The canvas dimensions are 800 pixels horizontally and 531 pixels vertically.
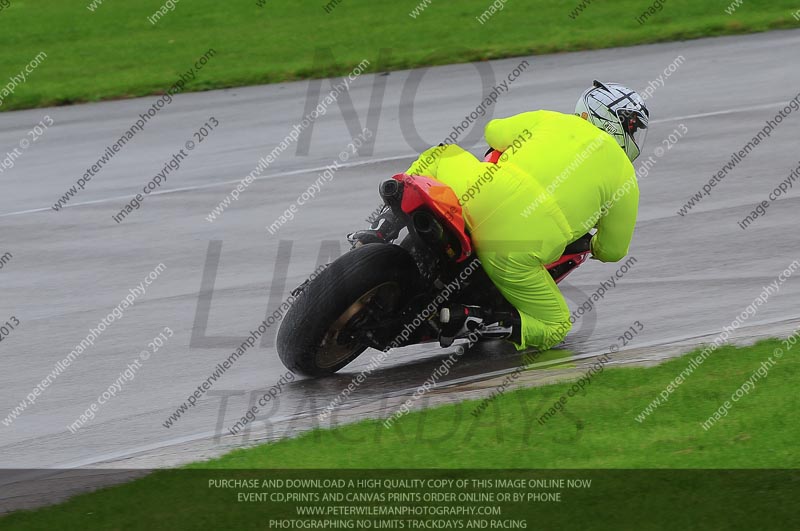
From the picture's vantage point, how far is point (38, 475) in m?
6.48

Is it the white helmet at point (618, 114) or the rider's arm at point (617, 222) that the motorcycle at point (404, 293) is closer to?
the rider's arm at point (617, 222)

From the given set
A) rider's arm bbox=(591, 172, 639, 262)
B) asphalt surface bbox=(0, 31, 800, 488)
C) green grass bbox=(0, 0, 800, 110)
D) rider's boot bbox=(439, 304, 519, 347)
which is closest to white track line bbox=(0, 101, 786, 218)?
asphalt surface bbox=(0, 31, 800, 488)

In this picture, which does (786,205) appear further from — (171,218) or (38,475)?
(38,475)

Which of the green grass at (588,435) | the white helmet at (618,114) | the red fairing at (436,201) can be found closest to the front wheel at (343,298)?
the red fairing at (436,201)

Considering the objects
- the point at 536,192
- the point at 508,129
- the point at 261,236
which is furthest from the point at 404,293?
the point at 261,236

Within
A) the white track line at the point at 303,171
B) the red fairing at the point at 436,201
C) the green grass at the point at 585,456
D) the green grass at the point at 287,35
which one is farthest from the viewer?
the green grass at the point at 287,35

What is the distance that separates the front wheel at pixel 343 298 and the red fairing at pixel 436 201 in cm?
32

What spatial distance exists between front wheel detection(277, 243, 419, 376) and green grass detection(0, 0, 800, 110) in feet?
38.6

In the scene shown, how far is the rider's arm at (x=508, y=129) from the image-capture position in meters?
7.49

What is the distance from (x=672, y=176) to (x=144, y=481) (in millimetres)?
8081

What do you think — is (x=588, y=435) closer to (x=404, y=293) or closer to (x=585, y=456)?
(x=585, y=456)

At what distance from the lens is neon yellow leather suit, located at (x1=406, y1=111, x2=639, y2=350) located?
23.6 ft

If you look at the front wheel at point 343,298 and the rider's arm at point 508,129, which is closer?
the front wheel at point 343,298

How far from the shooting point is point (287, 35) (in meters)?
21.3
